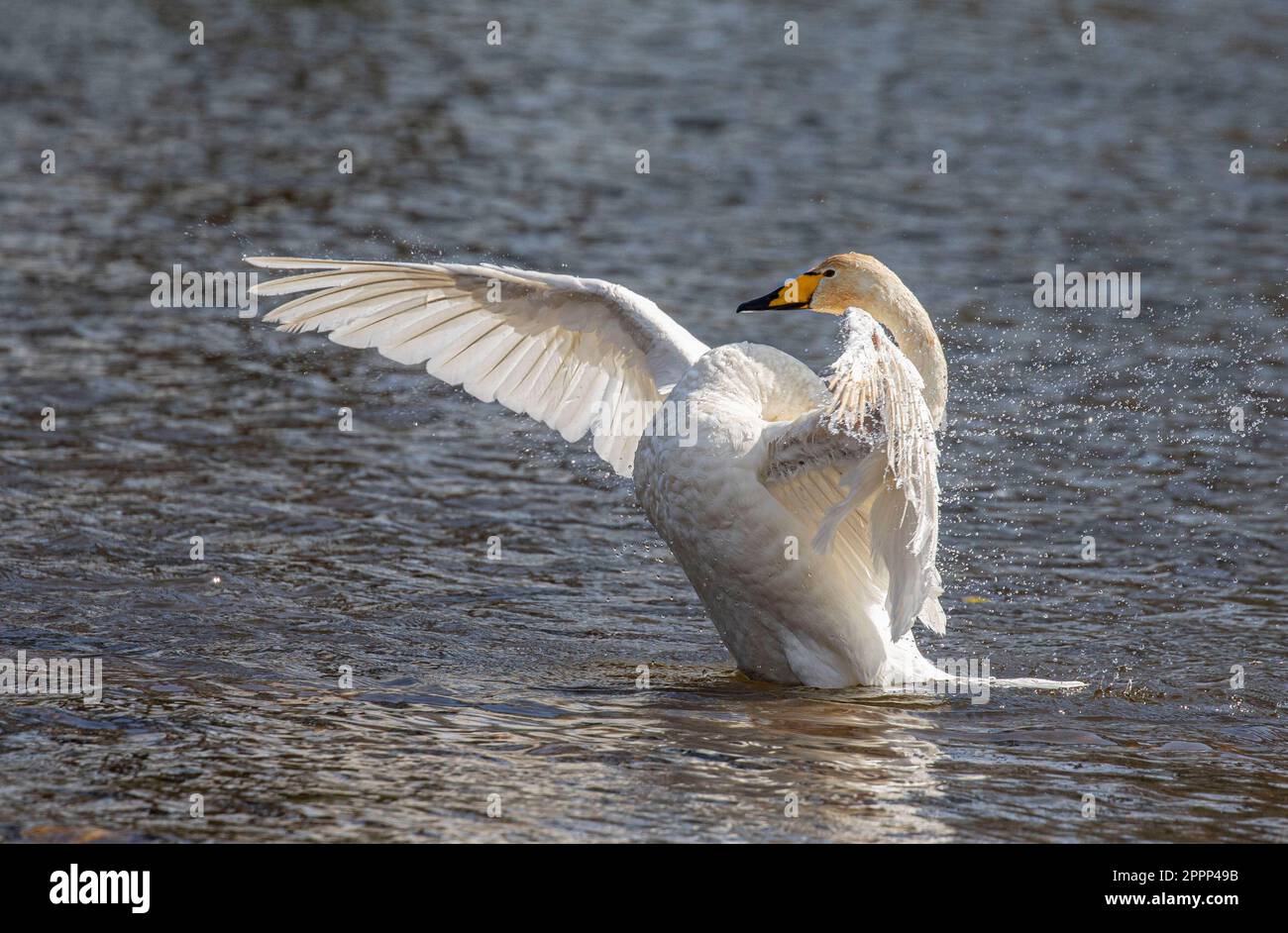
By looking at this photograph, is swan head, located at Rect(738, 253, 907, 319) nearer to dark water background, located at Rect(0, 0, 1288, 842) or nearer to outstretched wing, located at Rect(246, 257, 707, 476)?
outstretched wing, located at Rect(246, 257, 707, 476)

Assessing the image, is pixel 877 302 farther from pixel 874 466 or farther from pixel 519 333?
pixel 519 333

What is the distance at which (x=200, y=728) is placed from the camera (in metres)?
6.49

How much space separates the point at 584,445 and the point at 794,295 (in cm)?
361

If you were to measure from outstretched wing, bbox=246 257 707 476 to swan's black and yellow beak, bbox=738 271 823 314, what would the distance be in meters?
A: 0.41

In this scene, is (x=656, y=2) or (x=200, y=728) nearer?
(x=200, y=728)

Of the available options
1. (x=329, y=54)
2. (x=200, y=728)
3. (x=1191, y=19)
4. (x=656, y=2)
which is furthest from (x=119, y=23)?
(x=200, y=728)

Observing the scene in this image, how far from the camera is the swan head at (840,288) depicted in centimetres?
748

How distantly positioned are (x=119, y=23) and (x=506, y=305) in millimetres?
16107

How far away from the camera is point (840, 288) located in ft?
25.0

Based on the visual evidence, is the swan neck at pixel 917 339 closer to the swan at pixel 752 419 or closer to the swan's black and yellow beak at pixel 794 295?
the swan at pixel 752 419

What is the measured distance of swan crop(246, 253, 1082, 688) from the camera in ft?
20.9

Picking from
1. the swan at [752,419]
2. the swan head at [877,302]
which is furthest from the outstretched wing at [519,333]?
the swan head at [877,302]

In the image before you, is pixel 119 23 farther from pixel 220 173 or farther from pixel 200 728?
pixel 200 728

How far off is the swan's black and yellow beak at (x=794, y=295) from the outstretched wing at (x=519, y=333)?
0.41 meters
